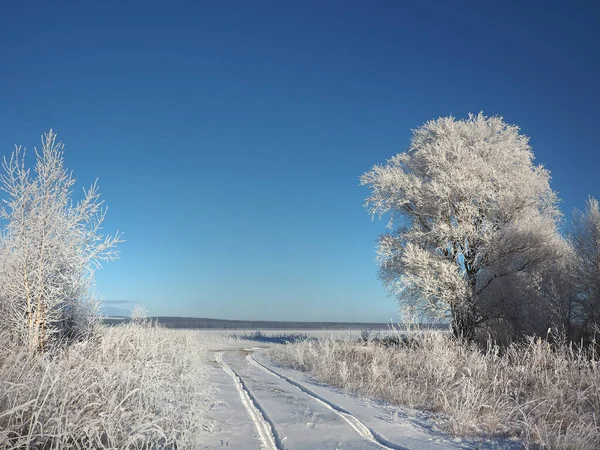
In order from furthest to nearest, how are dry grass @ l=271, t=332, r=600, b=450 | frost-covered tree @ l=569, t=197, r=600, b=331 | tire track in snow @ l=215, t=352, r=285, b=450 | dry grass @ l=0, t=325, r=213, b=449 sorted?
frost-covered tree @ l=569, t=197, r=600, b=331
dry grass @ l=271, t=332, r=600, b=450
tire track in snow @ l=215, t=352, r=285, b=450
dry grass @ l=0, t=325, r=213, b=449

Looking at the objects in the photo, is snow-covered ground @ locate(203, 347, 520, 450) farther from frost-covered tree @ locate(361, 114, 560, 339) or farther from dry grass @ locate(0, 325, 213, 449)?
A: frost-covered tree @ locate(361, 114, 560, 339)

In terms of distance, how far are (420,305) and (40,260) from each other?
13301mm

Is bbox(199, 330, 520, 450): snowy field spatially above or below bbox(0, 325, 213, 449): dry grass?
below

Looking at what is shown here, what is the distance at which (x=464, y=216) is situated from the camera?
1588 centimetres

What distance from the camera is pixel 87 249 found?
32.1 ft

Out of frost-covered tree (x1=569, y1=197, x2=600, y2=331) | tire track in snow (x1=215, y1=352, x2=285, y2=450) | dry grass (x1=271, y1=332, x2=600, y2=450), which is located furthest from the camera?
frost-covered tree (x1=569, y1=197, x2=600, y2=331)

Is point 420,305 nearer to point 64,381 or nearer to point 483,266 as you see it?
point 483,266

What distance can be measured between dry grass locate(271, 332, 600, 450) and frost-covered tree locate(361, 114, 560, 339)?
188 inches

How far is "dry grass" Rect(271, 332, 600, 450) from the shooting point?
5.66m

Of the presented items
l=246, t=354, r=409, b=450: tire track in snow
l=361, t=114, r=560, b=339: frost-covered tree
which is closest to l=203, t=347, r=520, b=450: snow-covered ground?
l=246, t=354, r=409, b=450: tire track in snow

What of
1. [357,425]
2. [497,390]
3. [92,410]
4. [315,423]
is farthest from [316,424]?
[497,390]

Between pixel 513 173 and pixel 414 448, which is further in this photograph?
pixel 513 173

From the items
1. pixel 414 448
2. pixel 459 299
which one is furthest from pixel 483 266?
pixel 414 448

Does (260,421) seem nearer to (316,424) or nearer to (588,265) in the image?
(316,424)
